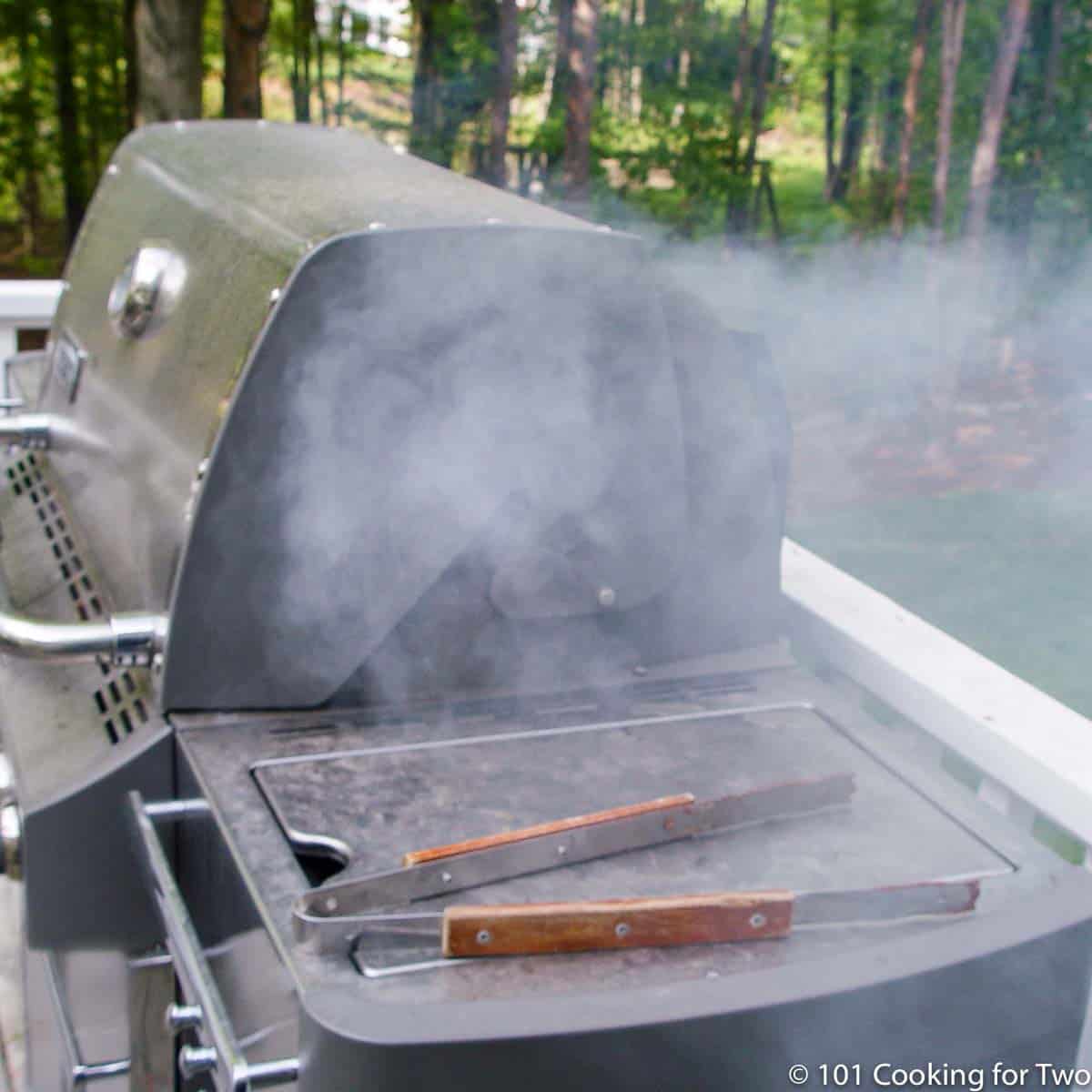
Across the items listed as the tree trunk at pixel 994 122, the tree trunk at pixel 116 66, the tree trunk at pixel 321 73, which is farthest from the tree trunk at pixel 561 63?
the tree trunk at pixel 116 66

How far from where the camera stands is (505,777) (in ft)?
4.81

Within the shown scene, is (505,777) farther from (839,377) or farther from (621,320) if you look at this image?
(839,377)

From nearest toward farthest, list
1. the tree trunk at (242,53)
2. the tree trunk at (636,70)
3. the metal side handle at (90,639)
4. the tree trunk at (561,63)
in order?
the metal side handle at (90,639) → the tree trunk at (242,53) → the tree trunk at (561,63) → the tree trunk at (636,70)

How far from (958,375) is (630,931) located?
658cm

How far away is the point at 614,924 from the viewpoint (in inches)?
44.9

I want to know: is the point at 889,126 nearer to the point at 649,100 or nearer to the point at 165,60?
the point at 649,100

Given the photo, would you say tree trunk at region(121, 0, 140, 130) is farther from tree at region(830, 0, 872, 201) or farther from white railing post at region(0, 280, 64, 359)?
tree at region(830, 0, 872, 201)

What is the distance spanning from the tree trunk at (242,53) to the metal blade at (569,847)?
780 centimetres

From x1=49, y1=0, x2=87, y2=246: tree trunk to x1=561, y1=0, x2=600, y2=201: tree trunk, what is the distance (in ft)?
17.5

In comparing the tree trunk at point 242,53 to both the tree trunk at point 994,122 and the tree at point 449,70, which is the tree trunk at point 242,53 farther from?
the tree trunk at point 994,122

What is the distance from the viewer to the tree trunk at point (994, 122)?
738 cm

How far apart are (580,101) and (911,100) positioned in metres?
2.76

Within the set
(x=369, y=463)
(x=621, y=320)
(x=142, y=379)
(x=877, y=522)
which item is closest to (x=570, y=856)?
(x=369, y=463)

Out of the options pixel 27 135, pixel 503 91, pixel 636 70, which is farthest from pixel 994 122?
pixel 27 135
